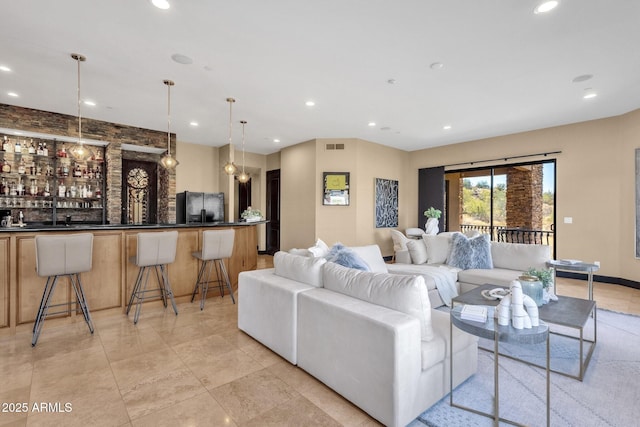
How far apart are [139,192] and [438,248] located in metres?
6.74

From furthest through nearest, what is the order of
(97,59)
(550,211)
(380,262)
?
(550,211)
(380,262)
(97,59)

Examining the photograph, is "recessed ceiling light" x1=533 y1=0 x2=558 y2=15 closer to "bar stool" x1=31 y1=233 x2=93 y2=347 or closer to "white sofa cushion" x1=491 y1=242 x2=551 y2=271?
"white sofa cushion" x1=491 y1=242 x2=551 y2=271

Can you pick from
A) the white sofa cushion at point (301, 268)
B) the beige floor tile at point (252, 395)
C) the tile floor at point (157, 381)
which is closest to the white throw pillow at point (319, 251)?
the white sofa cushion at point (301, 268)

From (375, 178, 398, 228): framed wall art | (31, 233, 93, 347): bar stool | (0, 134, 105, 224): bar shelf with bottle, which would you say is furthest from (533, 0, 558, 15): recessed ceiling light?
(0, 134, 105, 224): bar shelf with bottle

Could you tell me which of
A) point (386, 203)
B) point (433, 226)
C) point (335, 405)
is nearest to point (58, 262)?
point (335, 405)

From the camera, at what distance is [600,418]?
1917mm

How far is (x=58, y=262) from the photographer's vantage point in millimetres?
3055

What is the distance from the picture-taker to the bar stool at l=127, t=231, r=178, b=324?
3.61 meters

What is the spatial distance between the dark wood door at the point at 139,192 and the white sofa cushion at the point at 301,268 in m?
5.47

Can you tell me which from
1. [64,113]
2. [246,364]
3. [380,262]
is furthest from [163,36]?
[64,113]

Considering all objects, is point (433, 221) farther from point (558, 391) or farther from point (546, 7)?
point (558, 391)

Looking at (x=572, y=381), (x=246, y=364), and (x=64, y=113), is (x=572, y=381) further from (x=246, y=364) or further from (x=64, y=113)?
(x=64, y=113)

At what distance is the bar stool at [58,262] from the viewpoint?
9.77 feet

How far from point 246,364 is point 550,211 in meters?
6.72
